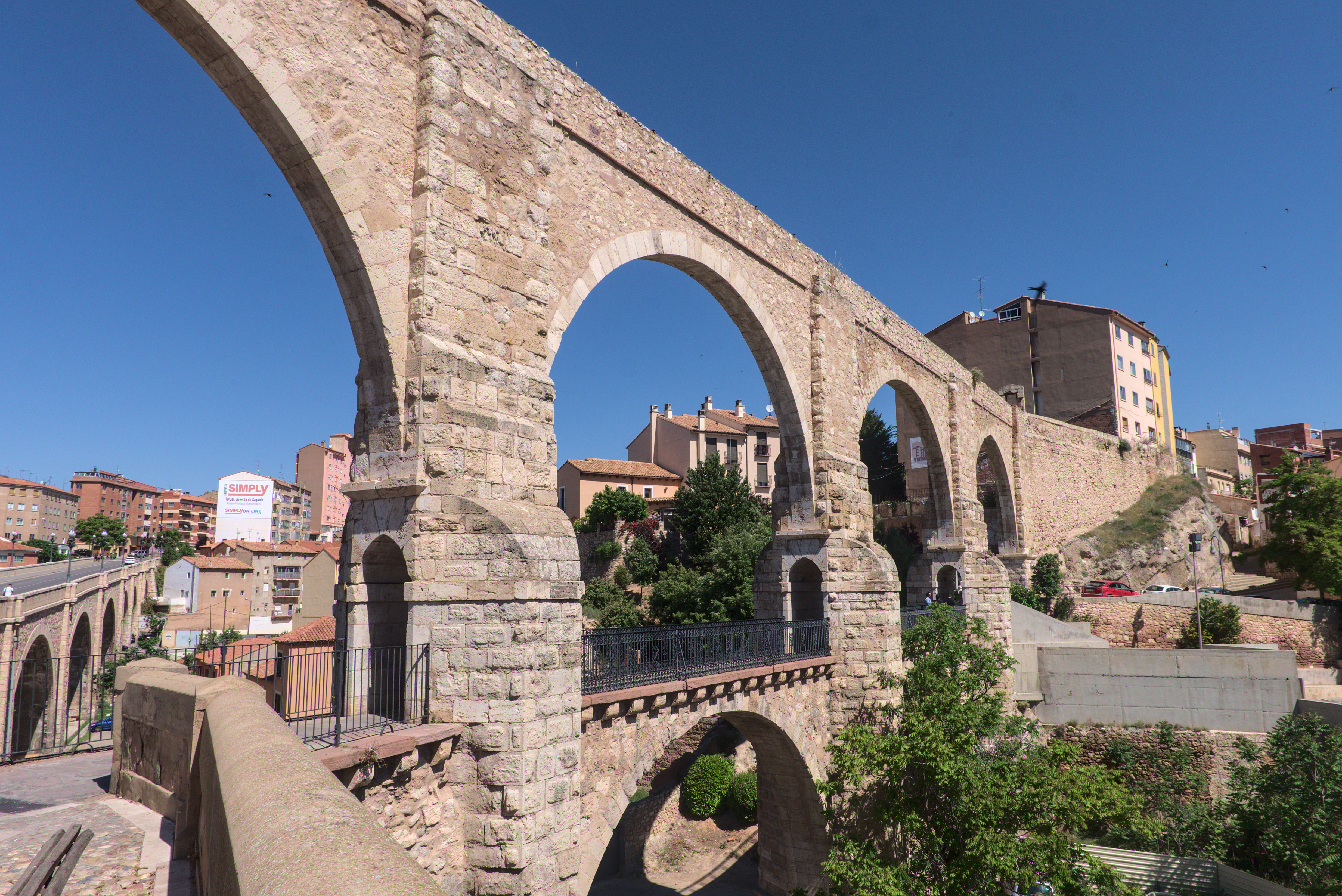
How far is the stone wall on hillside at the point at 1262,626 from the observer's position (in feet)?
77.9

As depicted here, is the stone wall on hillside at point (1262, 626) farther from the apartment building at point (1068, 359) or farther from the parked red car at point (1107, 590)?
the apartment building at point (1068, 359)

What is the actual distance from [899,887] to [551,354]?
8591 millimetres

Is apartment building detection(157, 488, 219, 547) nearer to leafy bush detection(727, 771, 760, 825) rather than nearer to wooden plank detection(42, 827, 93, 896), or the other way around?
leafy bush detection(727, 771, 760, 825)

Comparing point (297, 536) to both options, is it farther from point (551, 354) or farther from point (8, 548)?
point (551, 354)

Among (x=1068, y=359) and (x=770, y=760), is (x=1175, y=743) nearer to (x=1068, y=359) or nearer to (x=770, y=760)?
(x=770, y=760)

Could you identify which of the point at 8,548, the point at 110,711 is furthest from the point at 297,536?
the point at 110,711

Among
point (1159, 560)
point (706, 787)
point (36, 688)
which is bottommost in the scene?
point (706, 787)

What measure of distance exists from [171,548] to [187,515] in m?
27.8

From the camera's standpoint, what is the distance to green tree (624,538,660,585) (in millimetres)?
30797

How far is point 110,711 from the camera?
33.7m

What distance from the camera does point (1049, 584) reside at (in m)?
26.4

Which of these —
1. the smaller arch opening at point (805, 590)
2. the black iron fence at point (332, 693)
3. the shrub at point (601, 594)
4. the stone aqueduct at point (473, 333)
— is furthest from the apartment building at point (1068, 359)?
the black iron fence at point (332, 693)

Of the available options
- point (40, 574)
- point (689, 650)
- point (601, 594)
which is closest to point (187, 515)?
point (40, 574)

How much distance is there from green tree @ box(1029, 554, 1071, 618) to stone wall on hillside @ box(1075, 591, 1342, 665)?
1.75 meters
